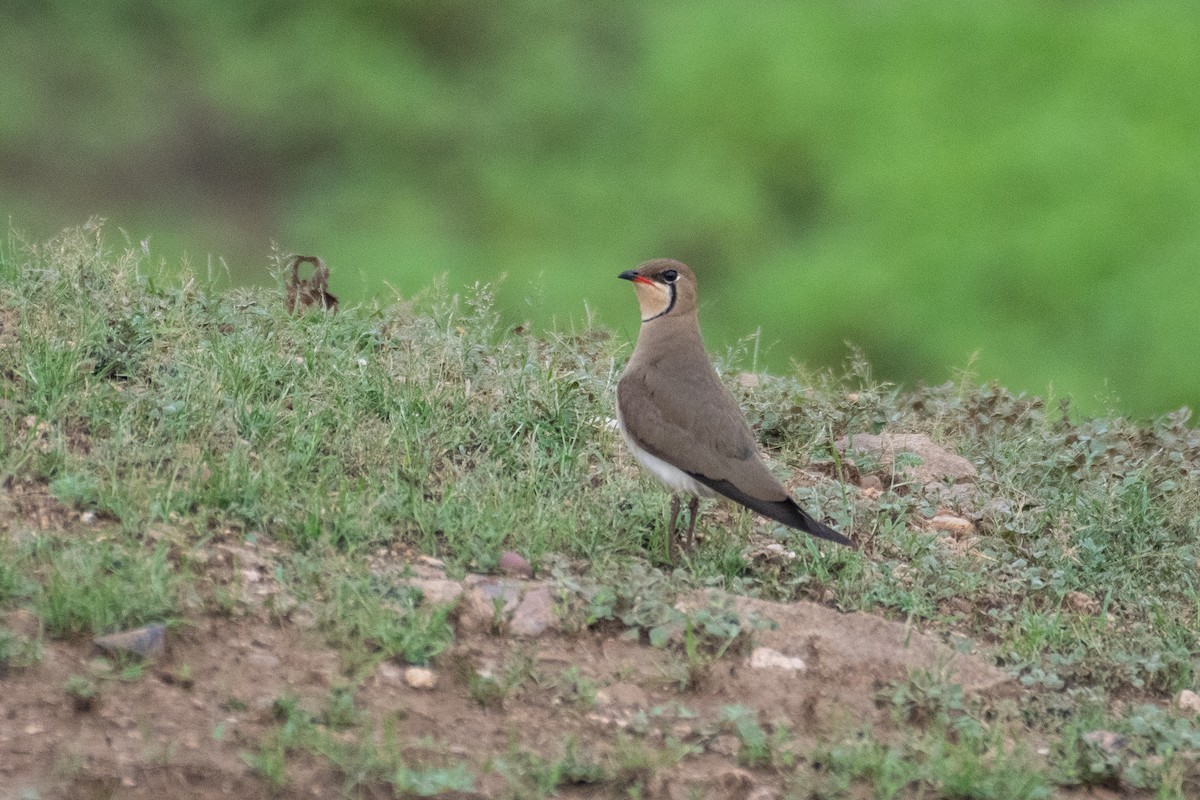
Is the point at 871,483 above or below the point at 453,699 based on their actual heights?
above

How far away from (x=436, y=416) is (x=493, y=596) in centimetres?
106

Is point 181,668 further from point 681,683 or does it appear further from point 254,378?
point 254,378

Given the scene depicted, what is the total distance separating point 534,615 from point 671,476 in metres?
0.75

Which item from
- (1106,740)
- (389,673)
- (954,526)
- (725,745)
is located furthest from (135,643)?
(954,526)

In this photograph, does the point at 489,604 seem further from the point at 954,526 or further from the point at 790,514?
the point at 954,526

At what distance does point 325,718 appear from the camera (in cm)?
355

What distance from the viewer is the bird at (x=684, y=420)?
14.7ft

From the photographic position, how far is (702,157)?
11062mm

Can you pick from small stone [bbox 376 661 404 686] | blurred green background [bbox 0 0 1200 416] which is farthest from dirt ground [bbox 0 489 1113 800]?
blurred green background [bbox 0 0 1200 416]

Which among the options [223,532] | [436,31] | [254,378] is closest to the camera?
[223,532]

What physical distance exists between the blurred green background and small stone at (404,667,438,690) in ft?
19.1

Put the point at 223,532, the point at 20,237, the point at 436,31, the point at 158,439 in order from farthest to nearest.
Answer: the point at 436,31 → the point at 20,237 → the point at 158,439 → the point at 223,532

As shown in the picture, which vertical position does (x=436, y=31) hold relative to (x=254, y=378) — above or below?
above

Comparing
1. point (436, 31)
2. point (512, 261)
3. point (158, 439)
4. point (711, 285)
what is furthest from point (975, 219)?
point (158, 439)
